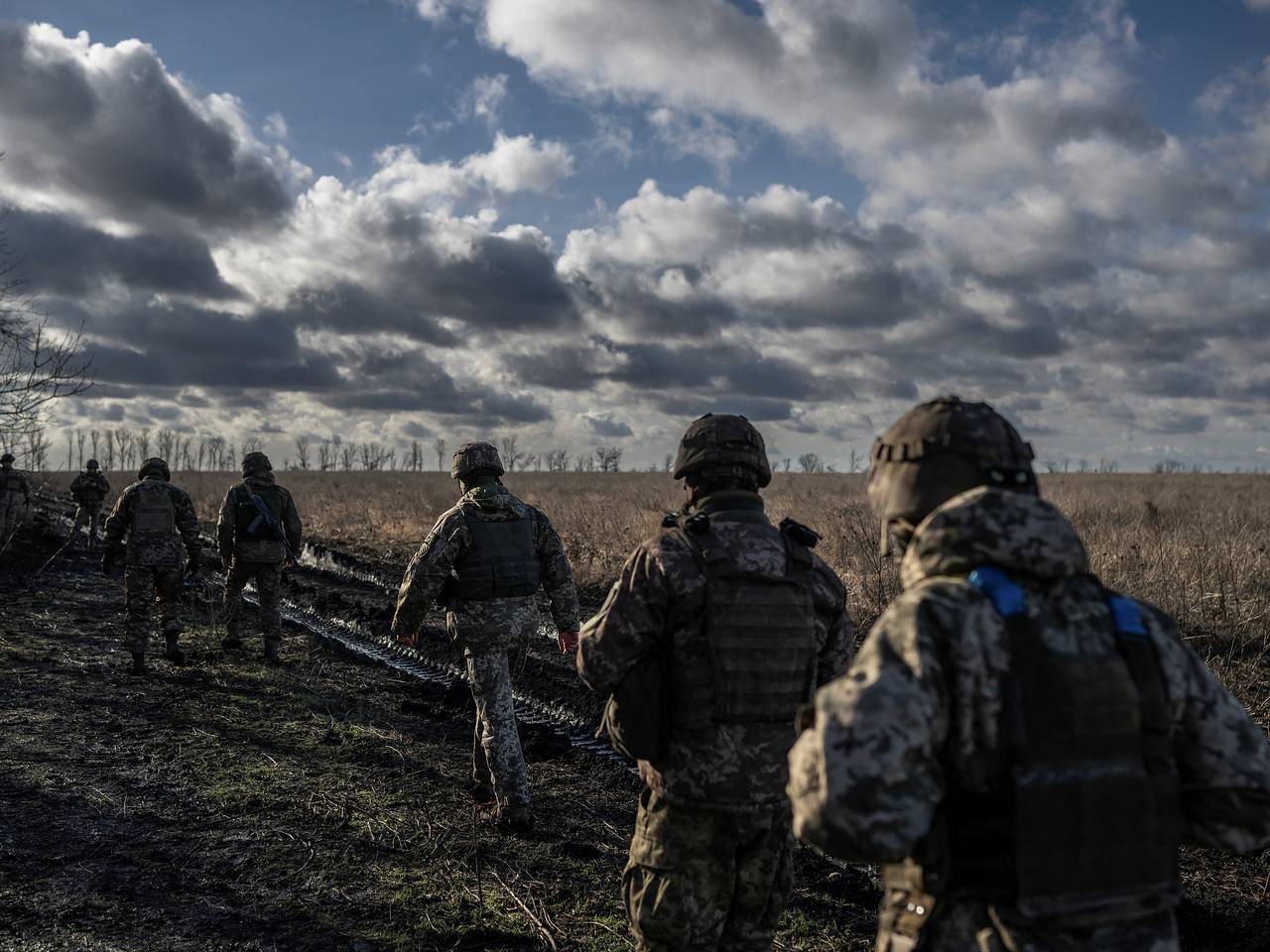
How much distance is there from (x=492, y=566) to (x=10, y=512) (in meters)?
14.0

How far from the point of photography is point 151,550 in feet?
32.1

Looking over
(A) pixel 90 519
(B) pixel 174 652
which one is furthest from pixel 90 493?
(B) pixel 174 652

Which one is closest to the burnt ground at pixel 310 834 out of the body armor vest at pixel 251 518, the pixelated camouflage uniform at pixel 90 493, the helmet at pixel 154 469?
the body armor vest at pixel 251 518

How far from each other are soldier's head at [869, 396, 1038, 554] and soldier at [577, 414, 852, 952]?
943 millimetres

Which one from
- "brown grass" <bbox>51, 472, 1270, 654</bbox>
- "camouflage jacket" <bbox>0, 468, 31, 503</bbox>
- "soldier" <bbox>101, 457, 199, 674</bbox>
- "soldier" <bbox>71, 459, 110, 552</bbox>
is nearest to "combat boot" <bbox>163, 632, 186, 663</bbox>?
"soldier" <bbox>101, 457, 199, 674</bbox>

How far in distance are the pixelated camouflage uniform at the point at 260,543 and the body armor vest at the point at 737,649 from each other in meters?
7.86

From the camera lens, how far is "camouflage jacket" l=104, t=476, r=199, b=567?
9.77 m

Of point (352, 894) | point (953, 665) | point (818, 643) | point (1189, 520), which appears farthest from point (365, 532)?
point (953, 665)

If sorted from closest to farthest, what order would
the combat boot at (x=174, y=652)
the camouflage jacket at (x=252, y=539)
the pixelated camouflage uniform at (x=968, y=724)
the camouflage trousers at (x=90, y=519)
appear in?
the pixelated camouflage uniform at (x=968, y=724), the combat boot at (x=174, y=652), the camouflage jacket at (x=252, y=539), the camouflage trousers at (x=90, y=519)

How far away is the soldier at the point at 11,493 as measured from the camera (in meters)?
15.5

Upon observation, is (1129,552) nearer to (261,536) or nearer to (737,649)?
(737,649)

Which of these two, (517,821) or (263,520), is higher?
(263,520)

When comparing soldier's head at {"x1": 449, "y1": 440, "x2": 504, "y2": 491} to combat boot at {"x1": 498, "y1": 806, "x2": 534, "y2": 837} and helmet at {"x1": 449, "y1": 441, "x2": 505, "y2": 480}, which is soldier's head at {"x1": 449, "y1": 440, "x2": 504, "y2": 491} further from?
combat boot at {"x1": 498, "y1": 806, "x2": 534, "y2": 837}

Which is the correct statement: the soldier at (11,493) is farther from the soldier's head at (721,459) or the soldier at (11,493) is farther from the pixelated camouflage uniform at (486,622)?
the soldier's head at (721,459)
